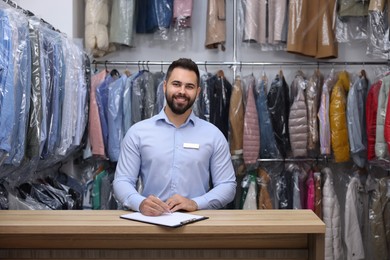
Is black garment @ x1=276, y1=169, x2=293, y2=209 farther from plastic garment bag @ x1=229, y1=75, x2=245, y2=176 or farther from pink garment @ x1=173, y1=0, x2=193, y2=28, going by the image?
pink garment @ x1=173, y1=0, x2=193, y2=28

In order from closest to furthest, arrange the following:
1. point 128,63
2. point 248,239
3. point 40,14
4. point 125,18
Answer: point 248,239, point 40,14, point 125,18, point 128,63

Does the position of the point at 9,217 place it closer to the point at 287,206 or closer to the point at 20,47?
the point at 20,47

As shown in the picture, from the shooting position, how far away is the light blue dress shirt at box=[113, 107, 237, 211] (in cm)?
265

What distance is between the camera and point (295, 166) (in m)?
4.42

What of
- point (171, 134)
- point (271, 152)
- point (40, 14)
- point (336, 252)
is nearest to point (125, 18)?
point (40, 14)

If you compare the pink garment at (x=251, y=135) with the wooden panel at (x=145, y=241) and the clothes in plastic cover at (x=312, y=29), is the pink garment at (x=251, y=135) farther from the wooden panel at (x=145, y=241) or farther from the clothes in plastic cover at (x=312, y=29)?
the wooden panel at (x=145, y=241)

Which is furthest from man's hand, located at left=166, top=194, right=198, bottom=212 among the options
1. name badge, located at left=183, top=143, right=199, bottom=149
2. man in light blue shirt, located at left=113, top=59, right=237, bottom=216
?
name badge, located at left=183, top=143, right=199, bottom=149

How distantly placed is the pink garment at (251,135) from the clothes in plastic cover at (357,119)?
0.74 m

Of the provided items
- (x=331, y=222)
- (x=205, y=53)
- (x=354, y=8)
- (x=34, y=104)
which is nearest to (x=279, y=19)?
(x=354, y=8)

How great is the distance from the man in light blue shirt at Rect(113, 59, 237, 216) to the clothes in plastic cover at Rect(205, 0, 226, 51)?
5.67 ft

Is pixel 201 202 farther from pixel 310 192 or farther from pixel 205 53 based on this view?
pixel 205 53

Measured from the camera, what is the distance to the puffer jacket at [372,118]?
3943 mm

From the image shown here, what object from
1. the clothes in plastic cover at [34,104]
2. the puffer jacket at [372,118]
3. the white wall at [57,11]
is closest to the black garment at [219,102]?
the puffer jacket at [372,118]

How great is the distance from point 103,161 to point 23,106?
1750 millimetres
